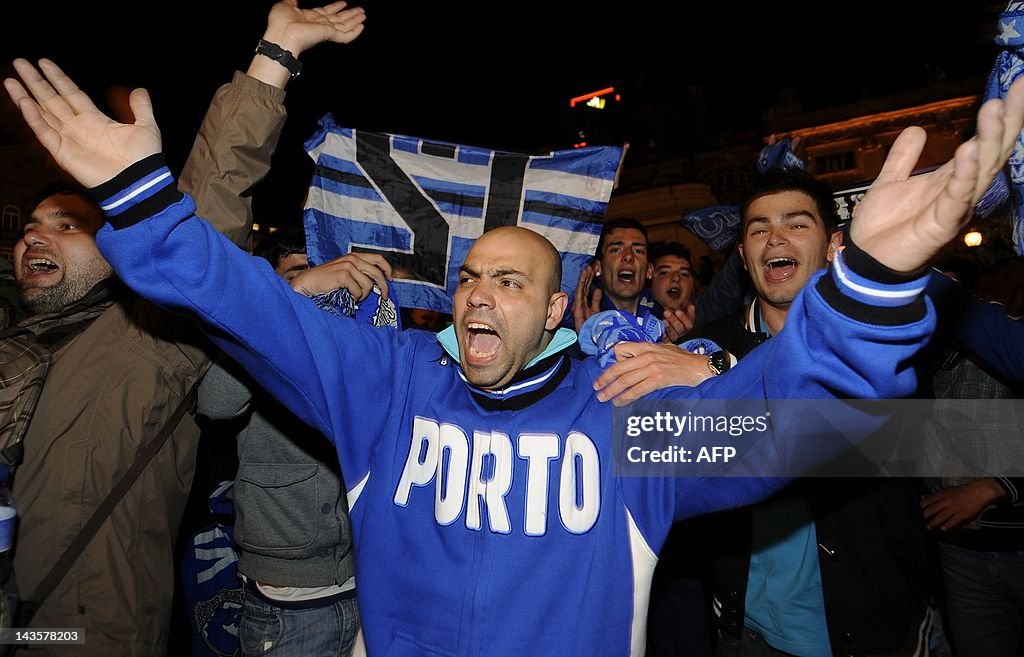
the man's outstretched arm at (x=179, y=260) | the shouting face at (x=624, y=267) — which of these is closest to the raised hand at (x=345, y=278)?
the man's outstretched arm at (x=179, y=260)

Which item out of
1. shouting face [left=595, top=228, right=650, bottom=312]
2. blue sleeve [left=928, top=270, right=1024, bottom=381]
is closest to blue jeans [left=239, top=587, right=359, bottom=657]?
blue sleeve [left=928, top=270, right=1024, bottom=381]

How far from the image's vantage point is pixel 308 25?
8.67 feet

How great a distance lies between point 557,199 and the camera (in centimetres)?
419

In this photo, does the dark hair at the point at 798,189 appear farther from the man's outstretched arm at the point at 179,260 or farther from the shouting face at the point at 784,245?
the man's outstretched arm at the point at 179,260

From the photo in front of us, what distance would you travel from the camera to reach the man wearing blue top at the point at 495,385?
142 centimetres

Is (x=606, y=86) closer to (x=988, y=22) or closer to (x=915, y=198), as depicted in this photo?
(x=988, y=22)

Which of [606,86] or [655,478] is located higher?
[606,86]

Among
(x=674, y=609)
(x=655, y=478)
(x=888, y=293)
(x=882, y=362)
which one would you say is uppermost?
(x=888, y=293)

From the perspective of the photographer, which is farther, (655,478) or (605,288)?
(605,288)

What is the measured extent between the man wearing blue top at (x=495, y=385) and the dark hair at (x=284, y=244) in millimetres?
1725

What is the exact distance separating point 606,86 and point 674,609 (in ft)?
93.2

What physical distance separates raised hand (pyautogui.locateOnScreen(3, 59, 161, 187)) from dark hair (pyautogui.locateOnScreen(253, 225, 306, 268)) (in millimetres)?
1927

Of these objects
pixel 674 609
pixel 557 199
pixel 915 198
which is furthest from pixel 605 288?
pixel 915 198

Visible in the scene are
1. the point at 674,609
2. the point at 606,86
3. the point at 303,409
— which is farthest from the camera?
the point at 606,86
